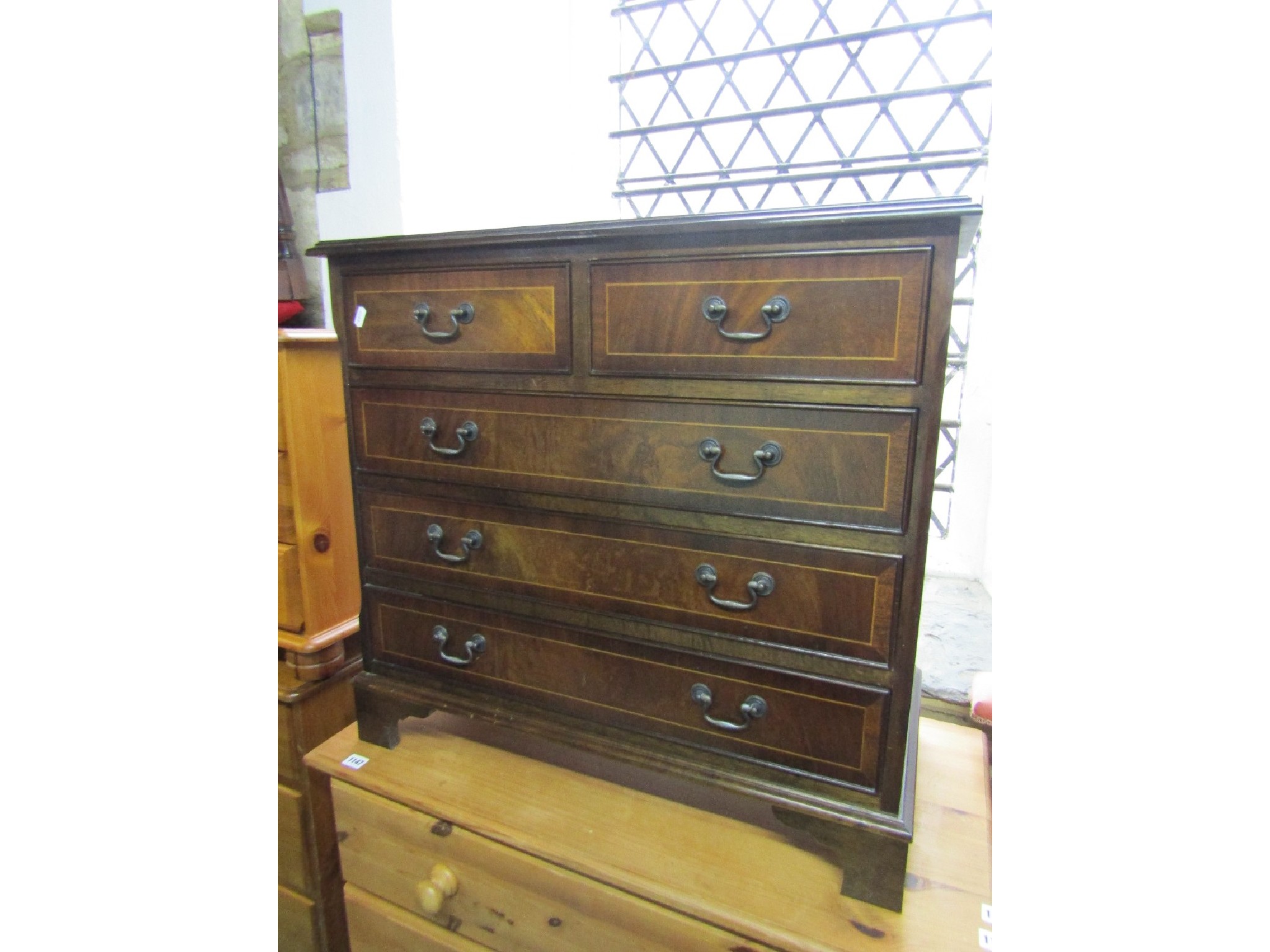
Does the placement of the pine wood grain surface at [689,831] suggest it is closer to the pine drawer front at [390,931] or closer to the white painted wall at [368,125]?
the pine drawer front at [390,931]

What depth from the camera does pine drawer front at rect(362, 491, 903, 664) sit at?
64 centimetres

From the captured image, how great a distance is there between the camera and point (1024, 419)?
0.29 meters

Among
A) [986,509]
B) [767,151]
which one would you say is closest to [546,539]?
[986,509]

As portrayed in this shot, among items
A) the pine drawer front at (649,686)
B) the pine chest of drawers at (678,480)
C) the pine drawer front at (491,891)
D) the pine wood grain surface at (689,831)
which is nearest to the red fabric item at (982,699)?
the pine wood grain surface at (689,831)

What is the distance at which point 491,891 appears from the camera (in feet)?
2.59

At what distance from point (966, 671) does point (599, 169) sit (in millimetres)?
1410

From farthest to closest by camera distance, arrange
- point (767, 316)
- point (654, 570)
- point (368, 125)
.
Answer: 1. point (368, 125)
2. point (654, 570)
3. point (767, 316)

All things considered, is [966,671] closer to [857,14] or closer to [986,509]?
[986,509]

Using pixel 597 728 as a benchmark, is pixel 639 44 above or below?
above

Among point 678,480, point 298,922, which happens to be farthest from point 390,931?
point 678,480

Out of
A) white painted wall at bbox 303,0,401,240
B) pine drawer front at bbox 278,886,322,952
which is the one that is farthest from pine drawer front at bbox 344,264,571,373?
pine drawer front at bbox 278,886,322,952

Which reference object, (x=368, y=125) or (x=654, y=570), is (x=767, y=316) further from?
(x=368, y=125)

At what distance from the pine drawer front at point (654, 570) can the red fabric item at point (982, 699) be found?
0.46m

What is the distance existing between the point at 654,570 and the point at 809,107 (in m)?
A: 1.20
